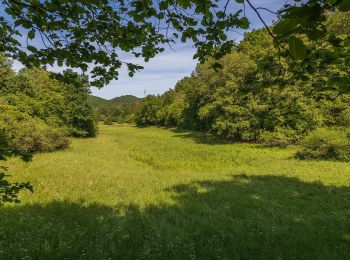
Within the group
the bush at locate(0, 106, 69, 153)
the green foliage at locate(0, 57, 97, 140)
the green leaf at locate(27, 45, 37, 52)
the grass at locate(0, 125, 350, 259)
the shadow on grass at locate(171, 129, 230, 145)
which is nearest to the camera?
the green leaf at locate(27, 45, 37, 52)

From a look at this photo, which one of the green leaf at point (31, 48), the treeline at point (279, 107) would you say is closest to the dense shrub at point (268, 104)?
the treeline at point (279, 107)

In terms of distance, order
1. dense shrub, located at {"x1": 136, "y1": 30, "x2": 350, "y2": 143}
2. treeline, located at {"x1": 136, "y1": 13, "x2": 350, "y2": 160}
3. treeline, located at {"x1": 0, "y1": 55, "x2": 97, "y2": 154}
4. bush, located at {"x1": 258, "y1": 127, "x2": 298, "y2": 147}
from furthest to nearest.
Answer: dense shrub, located at {"x1": 136, "y1": 30, "x2": 350, "y2": 143} → bush, located at {"x1": 258, "y1": 127, "x2": 298, "y2": 147} → treeline, located at {"x1": 136, "y1": 13, "x2": 350, "y2": 160} → treeline, located at {"x1": 0, "y1": 55, "x2": 97, "y2": 154}

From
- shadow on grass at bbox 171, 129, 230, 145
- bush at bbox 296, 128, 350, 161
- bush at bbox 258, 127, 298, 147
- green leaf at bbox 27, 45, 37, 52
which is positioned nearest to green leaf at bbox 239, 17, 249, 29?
green leaf at bbox 27, 45, 37, 52

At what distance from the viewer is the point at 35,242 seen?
25.6 feet

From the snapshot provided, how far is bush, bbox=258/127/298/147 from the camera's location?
32.6m

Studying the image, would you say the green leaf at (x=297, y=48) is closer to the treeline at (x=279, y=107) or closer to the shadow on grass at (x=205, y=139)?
the treeline at (x=279, y=107)

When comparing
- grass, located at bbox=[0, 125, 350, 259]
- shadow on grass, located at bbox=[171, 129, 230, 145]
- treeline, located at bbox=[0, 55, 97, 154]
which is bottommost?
shadow on grass, located at bbox=[171, 129, 230, 145]

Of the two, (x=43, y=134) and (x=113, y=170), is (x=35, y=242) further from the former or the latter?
(x=43, y=134)

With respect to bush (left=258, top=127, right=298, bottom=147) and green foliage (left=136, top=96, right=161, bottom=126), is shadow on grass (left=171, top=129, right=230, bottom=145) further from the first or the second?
green foliage (left=136, top=96, right=161, bottom=126)

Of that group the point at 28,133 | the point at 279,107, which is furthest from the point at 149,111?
the point at 28,133

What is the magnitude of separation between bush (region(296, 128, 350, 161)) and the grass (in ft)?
9.21

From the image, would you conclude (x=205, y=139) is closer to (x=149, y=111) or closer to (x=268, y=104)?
(x=268, y=104)

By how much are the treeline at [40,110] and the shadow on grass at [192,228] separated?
3.05 m

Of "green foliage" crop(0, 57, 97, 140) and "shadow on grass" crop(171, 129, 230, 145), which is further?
"shadow on grass" crop(171, 129, 230, 145)
